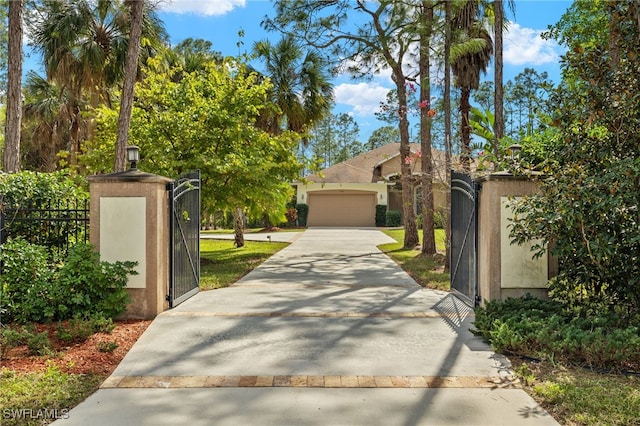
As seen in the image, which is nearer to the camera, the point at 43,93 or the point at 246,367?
the point at 246,367

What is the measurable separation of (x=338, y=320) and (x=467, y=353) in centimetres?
187

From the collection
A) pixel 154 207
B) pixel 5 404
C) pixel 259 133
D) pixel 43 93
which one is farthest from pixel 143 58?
pixel 5 404

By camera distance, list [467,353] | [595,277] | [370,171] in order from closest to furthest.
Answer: [467,353]
[595,277]
[370,171]

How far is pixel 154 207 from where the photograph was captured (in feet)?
22.3

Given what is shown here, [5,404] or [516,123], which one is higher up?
[516,123]

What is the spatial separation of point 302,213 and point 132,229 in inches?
1134

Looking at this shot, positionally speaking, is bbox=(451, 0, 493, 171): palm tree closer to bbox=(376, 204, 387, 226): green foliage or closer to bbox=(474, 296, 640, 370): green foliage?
bbox=(474, 296, 640, 370): green foliage

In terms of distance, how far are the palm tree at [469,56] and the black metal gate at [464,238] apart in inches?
281

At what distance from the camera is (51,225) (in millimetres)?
7520

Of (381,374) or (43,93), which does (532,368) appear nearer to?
(381,374)

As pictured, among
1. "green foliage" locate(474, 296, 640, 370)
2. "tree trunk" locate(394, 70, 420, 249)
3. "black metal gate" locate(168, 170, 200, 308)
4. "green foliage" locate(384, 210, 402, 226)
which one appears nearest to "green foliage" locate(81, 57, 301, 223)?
"black metal gate" locate(168, 170, 200, 308)

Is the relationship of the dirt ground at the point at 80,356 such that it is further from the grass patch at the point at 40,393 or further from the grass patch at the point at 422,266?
the grass patch at the point at 422,266

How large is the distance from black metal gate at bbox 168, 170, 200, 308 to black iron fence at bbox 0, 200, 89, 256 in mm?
1244

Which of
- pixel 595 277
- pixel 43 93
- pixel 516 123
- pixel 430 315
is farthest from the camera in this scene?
pixel 516 123
